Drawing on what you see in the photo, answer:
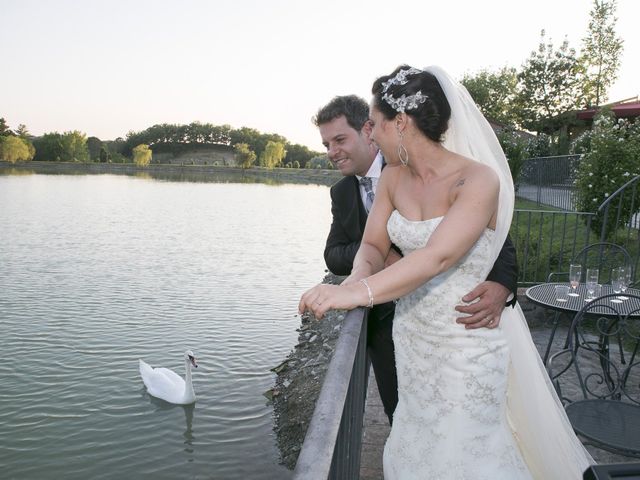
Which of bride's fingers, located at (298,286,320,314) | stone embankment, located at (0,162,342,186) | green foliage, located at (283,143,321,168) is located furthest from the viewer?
green foliage, located at (283,143,321,168)

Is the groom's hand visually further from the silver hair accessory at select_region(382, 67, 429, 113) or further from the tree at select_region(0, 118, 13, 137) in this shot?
the tree at select_region(0, 118, 13, 137)

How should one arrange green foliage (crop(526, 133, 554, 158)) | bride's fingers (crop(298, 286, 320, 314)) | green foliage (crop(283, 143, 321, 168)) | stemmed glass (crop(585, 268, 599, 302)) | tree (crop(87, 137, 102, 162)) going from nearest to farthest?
bride's fingers (crop(298, 286, 320, 314)), stemmed glass (crop(585, 268, 599, 302)), green foliage (crop(526, 133, 554, 158)), green foliage (crop(283, 143, 321, 168)), tree (crop(87, 137, 102, 162))

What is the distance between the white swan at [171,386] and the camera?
779cm

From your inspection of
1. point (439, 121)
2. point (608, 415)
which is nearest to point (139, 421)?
point (608, 415)

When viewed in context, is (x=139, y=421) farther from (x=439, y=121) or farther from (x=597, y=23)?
(x=597, y=23)

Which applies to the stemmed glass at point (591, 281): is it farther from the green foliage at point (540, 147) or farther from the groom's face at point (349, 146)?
the green foliage at point (540, 147)

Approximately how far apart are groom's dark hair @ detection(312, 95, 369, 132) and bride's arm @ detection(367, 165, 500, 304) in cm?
112

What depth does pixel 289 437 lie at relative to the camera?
6.67 m

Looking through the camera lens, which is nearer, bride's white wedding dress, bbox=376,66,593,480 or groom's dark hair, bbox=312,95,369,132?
bride's white wedding dress, bbox=376,66,593,480

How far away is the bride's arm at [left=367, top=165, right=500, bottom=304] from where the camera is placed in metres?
1.81

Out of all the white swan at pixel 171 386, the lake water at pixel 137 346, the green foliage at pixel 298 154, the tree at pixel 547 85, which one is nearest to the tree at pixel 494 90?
the tree at pixel 547 85

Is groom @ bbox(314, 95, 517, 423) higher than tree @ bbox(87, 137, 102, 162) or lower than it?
lower

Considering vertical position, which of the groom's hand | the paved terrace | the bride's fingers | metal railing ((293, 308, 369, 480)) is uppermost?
the bride's fingers

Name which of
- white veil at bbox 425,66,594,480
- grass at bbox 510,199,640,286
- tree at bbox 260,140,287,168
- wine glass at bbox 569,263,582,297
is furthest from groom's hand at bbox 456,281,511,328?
tree at bbox 260,140,287,168
